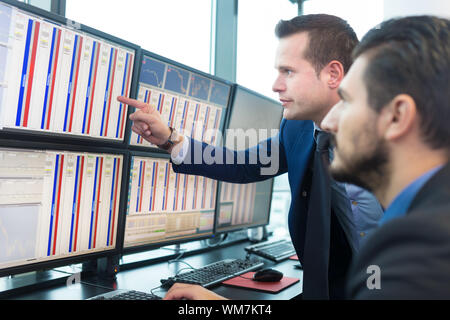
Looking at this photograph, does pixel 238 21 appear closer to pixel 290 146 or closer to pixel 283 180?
pixel 283 180

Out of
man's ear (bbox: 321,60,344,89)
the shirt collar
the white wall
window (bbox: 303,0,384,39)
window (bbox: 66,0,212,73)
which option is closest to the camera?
the shirt collar

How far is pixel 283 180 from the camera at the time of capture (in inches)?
118

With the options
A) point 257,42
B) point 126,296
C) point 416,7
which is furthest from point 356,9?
point 126,296

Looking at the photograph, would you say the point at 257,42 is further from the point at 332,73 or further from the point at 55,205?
the point at 55,205

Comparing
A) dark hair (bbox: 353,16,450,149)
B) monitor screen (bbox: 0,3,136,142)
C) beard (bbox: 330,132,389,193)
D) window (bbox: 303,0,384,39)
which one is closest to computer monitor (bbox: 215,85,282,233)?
monitor screen (bbox: 0,3,136,142)

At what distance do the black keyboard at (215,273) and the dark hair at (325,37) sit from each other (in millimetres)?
831

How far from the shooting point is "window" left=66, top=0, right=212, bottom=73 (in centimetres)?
172

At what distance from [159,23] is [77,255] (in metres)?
1.40

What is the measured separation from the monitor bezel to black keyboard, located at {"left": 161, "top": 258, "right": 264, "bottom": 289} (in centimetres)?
23

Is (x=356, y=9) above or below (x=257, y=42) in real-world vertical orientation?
above

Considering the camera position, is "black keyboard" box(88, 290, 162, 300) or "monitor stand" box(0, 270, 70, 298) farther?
"monitor stand" box(0, 270, 70, 298)

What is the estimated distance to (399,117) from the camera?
658mm

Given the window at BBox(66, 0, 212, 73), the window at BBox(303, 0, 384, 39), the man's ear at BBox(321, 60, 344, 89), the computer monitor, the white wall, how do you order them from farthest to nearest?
the window at BBox(303, 0, 384, 39)
the white wall
the computer monitor
the window at BBox(66, 0, 212, 73)
the man's ear at BBox(321, 60, 344, 89)

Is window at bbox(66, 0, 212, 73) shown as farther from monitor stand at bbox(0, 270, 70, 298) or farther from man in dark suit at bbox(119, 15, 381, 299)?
monitor stand at bbox(0, 270, 70, 298)
